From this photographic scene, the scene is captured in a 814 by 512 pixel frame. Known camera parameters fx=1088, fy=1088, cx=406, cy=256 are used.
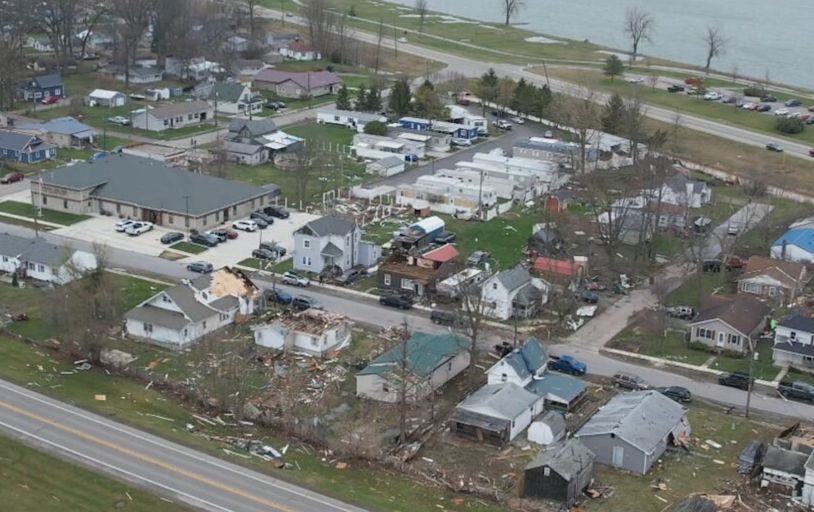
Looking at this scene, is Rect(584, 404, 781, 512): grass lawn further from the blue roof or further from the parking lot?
the parking lot

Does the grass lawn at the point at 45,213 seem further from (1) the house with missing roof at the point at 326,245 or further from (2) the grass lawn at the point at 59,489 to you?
(2) the grass lawn at the point at 59,489

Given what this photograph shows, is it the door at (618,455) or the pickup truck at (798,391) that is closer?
the door at (618,455)

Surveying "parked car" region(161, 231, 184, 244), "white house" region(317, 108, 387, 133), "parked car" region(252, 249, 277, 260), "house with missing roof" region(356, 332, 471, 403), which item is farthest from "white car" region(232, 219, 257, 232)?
"white house" region(317, 108, 387, 133)

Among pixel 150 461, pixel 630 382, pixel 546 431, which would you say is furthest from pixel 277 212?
pixel 150 461

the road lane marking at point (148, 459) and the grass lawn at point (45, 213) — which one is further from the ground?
the road lane marking at point (148, 459)

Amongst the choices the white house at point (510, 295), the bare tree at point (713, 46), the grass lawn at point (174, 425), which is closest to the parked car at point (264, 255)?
the white house at point (510, 295)

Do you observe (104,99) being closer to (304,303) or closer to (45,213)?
(45,213)

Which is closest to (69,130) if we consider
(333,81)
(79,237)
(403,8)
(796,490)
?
(79,237)
